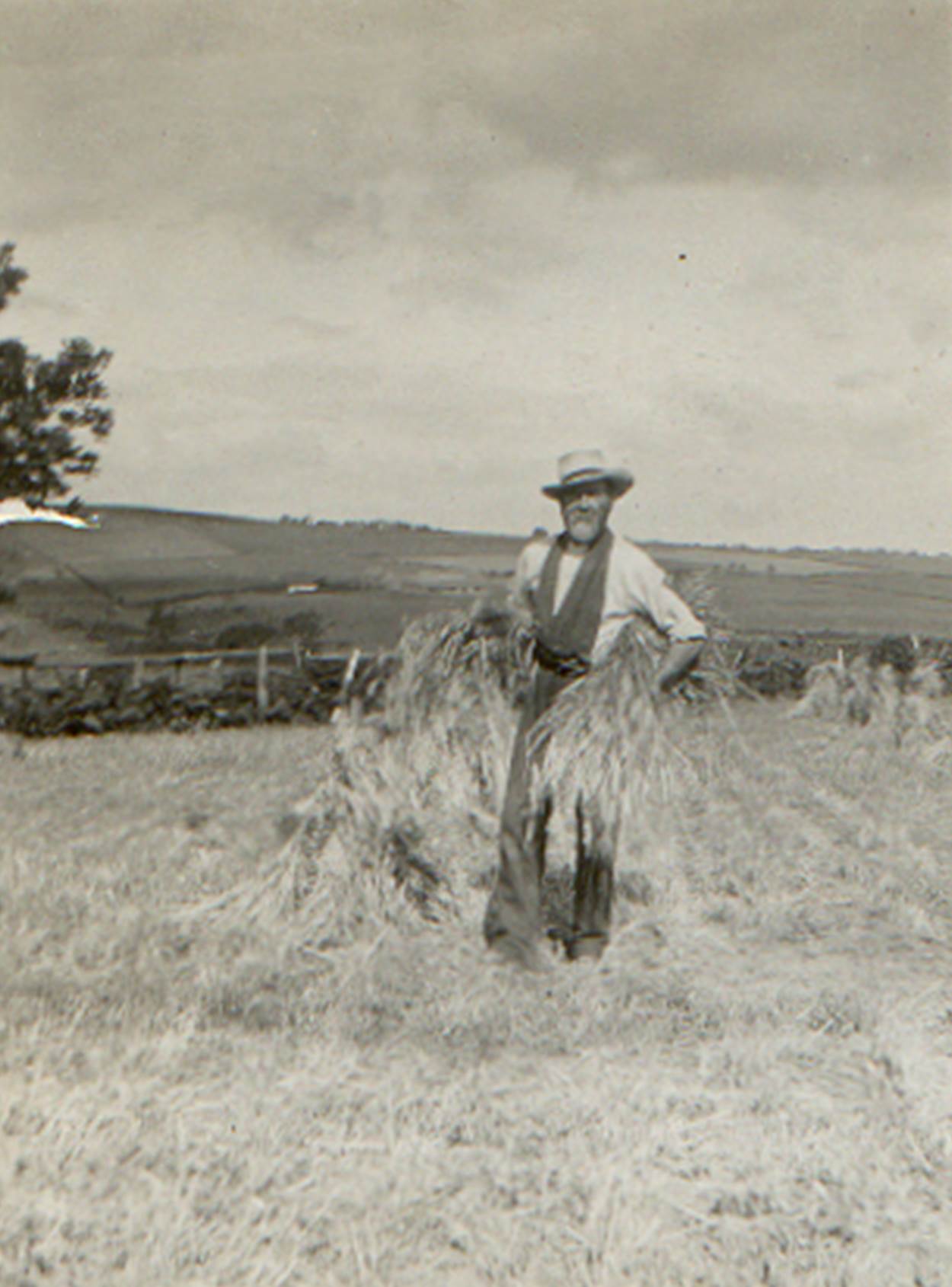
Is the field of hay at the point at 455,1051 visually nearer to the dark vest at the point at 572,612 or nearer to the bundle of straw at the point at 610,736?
the bundle of straw at the point at 610,736

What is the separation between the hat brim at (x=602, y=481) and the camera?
464 cm

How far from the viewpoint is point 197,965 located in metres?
4.39

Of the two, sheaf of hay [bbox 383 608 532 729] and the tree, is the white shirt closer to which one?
sheaf of hay [bbox 383 608 532 729]

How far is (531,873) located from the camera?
4652 millimetres

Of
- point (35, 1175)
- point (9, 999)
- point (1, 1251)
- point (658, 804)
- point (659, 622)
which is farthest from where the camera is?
point (658, 804)

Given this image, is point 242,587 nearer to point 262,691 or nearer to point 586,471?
point 262,691

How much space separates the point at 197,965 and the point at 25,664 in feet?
38.5

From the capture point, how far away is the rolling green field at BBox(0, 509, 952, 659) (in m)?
15.7

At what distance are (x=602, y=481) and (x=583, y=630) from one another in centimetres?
52

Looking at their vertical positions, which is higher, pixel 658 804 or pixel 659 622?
pixel 659 622

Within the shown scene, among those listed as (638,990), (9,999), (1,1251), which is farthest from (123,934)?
(1,1251)

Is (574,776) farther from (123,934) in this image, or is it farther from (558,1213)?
(558,1213)

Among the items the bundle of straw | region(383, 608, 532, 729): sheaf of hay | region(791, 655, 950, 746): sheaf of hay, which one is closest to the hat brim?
A: the bundle of straw

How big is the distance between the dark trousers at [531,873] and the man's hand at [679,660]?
373 mm
